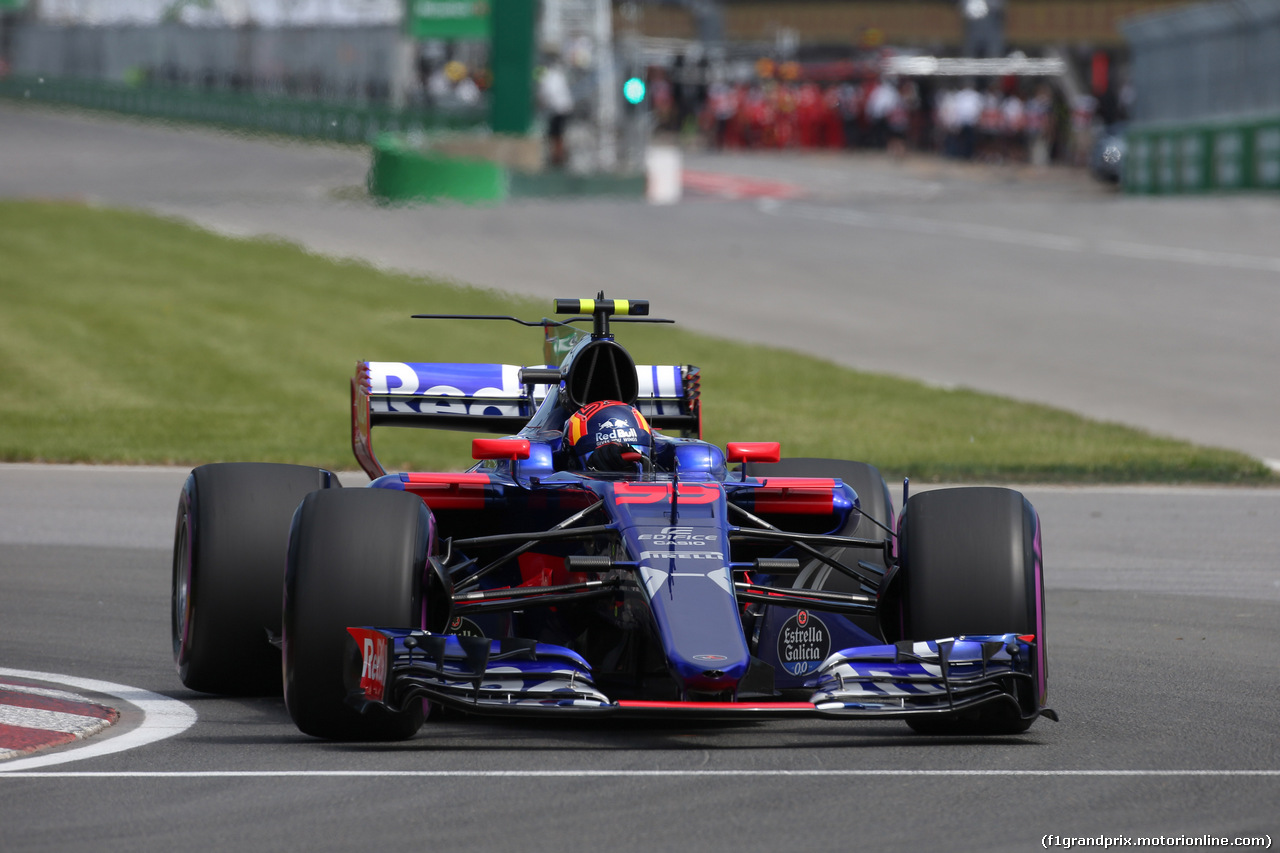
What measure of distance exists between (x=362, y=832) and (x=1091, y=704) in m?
3.21

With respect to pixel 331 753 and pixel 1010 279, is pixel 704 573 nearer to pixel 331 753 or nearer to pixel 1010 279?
pixel 331 753

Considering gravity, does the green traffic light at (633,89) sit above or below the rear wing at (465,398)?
above

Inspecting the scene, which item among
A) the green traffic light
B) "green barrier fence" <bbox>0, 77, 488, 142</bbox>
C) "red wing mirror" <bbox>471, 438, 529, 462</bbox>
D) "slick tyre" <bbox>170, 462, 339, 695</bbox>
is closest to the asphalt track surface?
"slick tyre" <bbox>170, 462, 339, 695</bbox>

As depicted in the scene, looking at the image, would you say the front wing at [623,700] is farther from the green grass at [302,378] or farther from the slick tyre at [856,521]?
the green grass at [302,378]

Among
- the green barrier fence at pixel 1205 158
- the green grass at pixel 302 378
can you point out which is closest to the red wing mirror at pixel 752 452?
the green grass at pixel 302 378

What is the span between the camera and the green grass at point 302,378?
50.2 ft

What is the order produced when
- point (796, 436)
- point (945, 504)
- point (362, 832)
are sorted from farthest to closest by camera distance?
point (796, 436) < point (945, 504) < point (362, 832)

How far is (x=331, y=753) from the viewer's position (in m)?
6.27

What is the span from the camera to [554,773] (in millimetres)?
5957

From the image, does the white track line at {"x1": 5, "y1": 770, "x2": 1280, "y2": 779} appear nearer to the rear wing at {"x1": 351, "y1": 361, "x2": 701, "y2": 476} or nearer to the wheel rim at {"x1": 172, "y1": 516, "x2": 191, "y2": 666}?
the wheel rim at {"x1": 172, "y1": 516, "x2": 191, "y2": 666}

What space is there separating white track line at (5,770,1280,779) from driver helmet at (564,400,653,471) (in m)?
1.77


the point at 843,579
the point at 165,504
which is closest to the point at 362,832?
the point at 843,579

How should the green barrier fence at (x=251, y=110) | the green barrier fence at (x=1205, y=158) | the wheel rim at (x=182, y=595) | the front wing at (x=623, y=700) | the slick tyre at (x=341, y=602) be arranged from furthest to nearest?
the green barrier fence at (x=251, y=110) → the green barrier fence at (x=1205, y=158) → the wheel rim at (x=182, y=595) → the slick tyre at (x=341, y=602) → the front wing at (x=623, y=700)

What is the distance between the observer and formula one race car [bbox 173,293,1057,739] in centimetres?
616
